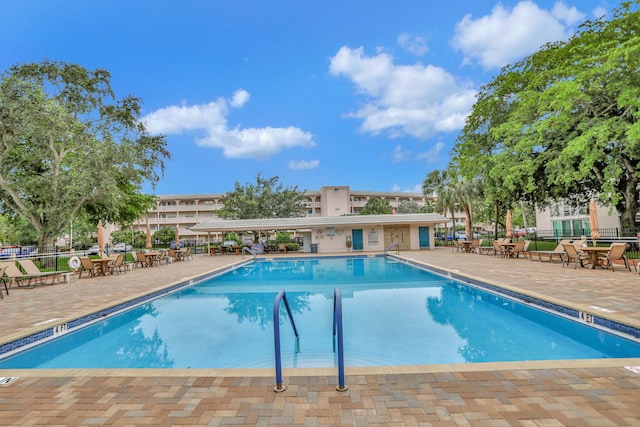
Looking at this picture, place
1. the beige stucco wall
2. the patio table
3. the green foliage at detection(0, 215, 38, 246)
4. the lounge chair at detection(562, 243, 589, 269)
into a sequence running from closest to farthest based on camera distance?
the patio table < the lounge chair at detection(562, 243, 589, 269) < the beige stucco wall < the green foliage at detection(0, 215, 38, 246)

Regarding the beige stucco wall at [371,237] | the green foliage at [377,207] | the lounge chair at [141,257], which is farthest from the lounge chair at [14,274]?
the green foliage at [377,207]

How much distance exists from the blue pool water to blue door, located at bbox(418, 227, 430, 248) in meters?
17.1

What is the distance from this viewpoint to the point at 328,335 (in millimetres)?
5934

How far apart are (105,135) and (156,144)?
3.49 meters

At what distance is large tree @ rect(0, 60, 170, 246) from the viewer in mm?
16475

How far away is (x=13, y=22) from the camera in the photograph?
17453mm

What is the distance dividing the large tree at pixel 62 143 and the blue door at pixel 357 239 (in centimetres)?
1514

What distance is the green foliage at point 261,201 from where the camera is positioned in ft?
119

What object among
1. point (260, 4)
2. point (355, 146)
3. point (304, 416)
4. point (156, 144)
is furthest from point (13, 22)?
point (355, 146)

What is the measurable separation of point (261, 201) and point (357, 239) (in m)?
14.7

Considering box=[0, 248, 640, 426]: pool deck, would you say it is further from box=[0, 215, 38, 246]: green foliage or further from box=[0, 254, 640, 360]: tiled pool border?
box=[0, 215, 38, 246]: green foliage

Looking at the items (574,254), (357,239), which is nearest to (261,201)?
(357,239)

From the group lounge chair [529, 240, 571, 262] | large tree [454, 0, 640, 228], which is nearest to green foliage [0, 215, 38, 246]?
large tree [454, 0, 640, 228]

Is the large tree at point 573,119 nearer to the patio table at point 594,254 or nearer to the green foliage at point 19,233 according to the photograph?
the patio table at point 594,254
